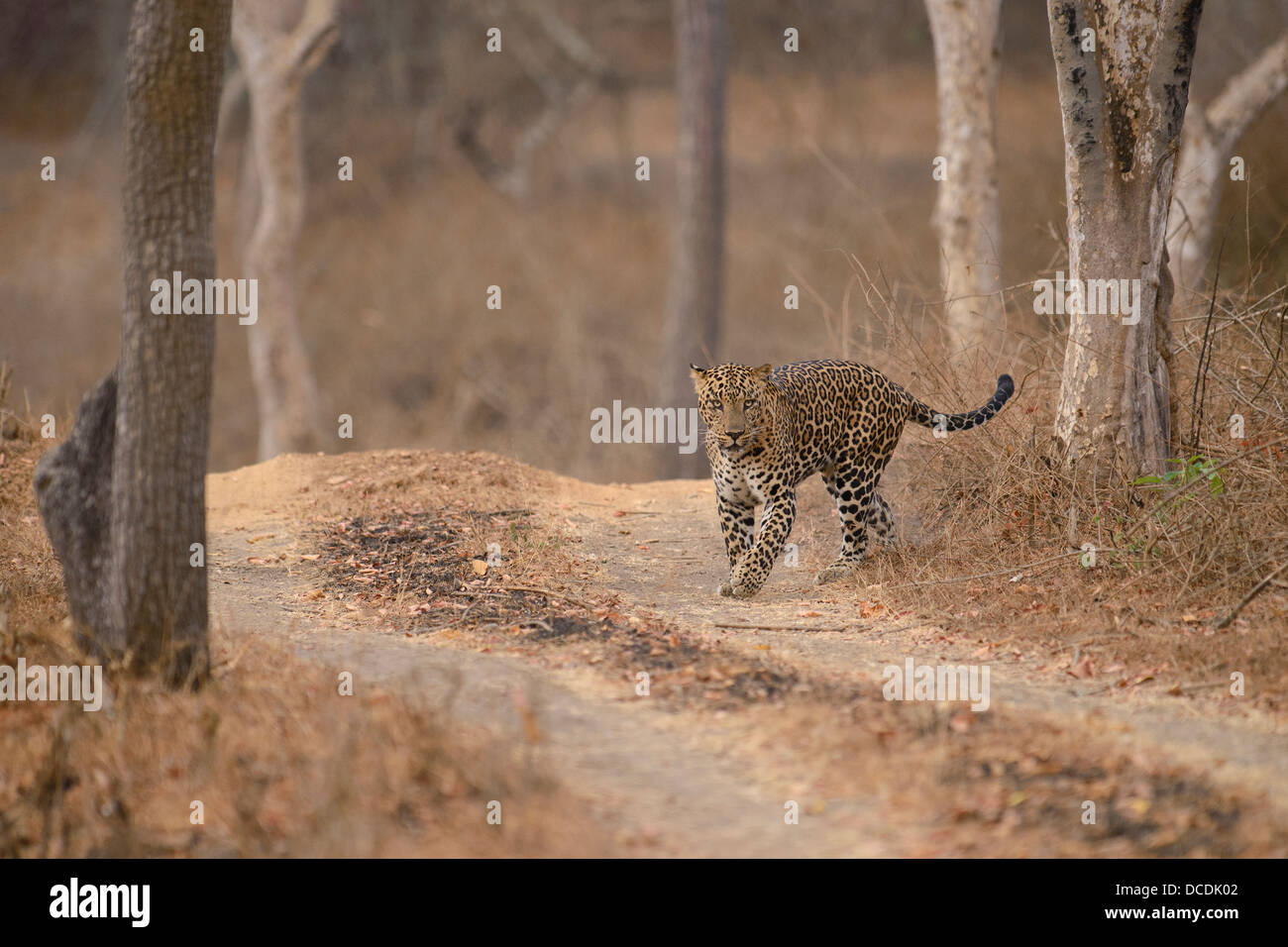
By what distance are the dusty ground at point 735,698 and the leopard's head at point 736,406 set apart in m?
1.02

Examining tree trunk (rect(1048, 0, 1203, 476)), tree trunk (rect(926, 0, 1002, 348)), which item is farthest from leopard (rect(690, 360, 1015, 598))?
tree trunk (rect(926, 0, 1002, 348))

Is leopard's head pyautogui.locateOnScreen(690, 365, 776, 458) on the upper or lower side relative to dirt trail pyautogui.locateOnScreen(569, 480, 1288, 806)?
upper

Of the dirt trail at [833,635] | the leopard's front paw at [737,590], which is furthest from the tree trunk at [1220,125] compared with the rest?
the leopard's front paw at [737,590]

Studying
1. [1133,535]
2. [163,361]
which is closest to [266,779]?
[163,361]

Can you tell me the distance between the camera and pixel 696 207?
59.2 ft

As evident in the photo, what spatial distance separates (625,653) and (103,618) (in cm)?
250

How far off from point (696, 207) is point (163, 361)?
524 inches

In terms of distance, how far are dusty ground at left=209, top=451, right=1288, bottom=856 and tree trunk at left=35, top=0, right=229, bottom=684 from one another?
2.98ft

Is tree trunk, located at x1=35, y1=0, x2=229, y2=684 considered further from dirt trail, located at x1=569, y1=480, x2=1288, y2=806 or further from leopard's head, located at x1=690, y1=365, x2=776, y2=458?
leopard's head, located at x1=690, y1=365, x2=776, y2=458

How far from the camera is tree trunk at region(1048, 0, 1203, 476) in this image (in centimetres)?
754

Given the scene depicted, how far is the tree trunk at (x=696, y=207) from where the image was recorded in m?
17.4

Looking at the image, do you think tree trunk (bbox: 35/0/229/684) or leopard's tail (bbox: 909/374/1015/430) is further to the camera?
leopard's tail (bbox: 909/374/1015/430)
